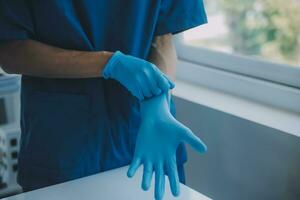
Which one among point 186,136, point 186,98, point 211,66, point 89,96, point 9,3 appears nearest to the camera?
point 186,136

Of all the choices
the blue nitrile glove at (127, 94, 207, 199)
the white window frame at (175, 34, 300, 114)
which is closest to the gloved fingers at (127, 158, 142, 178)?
the blue nitrile glove at (127, 94, 207, 199)

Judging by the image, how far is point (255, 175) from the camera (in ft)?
4.28

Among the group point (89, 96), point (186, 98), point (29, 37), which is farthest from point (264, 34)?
point (29, 37)

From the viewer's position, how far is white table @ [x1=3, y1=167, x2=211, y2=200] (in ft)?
2.97

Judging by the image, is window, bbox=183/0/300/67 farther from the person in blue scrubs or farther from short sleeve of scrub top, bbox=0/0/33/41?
short sleeve of scrub top, bbox=0/0/33/41

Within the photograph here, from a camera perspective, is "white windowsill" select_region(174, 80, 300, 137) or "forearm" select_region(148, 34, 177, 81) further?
"white windowsill" select_region(174, 80, 300, 137)

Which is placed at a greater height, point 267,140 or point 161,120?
point 161,120

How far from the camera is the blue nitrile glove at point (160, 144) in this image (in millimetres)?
794

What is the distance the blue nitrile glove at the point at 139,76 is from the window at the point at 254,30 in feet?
2.23

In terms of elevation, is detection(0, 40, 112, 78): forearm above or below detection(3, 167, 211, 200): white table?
above

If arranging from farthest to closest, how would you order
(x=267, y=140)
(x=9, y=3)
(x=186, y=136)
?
(x=267, y=140)
(x=9, y=3)
(x=186, y=136)

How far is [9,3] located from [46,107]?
0.80 ft

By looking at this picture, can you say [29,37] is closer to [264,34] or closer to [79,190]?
[79,190]

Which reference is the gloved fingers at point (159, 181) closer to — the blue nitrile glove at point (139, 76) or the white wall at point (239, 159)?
the blue nitrile glove at point (139, 76)
